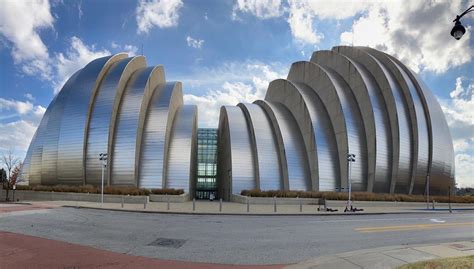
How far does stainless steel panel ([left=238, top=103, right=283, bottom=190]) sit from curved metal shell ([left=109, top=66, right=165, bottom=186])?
52.1 ft

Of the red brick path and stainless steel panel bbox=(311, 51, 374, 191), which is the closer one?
the red brick path

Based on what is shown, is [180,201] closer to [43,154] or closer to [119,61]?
[43,154]

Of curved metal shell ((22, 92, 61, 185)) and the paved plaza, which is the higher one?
curved metal shell ((22, 92, 61, 185))

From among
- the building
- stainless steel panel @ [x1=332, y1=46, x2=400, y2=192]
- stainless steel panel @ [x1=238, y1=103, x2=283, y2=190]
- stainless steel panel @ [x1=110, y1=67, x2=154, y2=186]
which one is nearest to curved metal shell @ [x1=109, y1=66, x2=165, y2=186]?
stainless steel panel @ [x1=110, y1=67, x2=154, y2=186]

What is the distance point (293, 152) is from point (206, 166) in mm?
22081

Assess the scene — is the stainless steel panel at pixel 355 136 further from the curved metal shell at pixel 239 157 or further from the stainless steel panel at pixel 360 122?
the curved metal shell at pixel 239 157

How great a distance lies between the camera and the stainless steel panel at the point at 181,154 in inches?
1711

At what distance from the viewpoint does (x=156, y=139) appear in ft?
145

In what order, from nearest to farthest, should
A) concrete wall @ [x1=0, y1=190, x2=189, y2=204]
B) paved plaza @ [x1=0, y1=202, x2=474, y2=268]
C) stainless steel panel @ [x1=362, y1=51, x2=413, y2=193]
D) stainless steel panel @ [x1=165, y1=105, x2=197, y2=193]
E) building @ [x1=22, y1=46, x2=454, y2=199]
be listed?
paved plaza @ [x1=0, y1=202, x2=474, y2=268]
concrete wall @ [x1=0, y1=190, x2=189, y2=204]
building @ [x1=22, y1=46, x2=454, y2=199]
stainless steel panel @ [x1=362, y1=51, x2=413, y2=193]
stainless steel panel @ [x1=165, y1=105, x2=197, y2=193]

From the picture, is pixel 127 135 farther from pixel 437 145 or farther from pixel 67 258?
pixel 437 145

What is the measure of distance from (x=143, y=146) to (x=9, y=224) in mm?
30077

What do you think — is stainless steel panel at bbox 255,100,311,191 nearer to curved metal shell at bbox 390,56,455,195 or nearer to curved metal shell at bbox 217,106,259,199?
curved metal shell at bbox 217,106,259,199

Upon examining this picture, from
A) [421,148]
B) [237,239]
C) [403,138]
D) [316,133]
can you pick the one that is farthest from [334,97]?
[237,239]

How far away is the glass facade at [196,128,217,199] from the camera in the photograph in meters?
62.2
